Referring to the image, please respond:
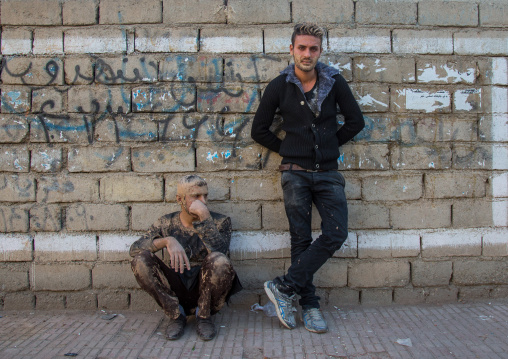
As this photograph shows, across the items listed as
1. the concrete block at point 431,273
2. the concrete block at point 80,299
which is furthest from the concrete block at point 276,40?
the concrete block at point 80,299

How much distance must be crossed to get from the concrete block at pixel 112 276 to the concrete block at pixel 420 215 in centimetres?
242

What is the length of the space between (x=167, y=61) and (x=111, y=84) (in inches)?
21.3

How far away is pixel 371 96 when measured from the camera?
12.0 feet

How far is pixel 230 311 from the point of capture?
3.59 metres

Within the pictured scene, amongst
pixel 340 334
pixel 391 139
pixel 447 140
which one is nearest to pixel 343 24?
pixel 391 139

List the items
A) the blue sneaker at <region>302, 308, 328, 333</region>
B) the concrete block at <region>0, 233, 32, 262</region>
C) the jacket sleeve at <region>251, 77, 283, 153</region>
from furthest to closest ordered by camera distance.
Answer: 1. the concrete block at <region>0, 233, 32, 262</region>
2. the jacket sleeve at <region>251, 77, 283, 153</region>
3. the blue sneaker at <region>302, 308, 328, 333</region>

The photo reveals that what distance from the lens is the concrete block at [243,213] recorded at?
3.65 m

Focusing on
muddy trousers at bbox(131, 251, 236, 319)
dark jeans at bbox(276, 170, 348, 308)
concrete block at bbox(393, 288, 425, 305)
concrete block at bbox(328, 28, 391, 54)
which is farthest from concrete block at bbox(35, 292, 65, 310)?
concrete block at bbox(328, 28, 391, 54)

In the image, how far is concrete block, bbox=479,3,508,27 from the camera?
12.2 feet

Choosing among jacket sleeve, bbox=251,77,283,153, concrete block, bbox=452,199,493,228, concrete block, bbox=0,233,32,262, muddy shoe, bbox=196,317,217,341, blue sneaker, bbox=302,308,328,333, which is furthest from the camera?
concrete block, bbox=452,199,493,228

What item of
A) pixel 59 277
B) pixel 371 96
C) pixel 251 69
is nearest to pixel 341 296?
pixel 371 96

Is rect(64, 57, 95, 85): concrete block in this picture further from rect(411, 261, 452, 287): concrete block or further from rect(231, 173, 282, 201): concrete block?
rect(411, 261, 452, 287): concrete block

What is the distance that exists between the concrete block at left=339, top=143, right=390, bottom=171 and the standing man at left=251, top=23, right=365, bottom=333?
0.26 meters

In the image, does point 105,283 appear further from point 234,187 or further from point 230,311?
point 234,187
